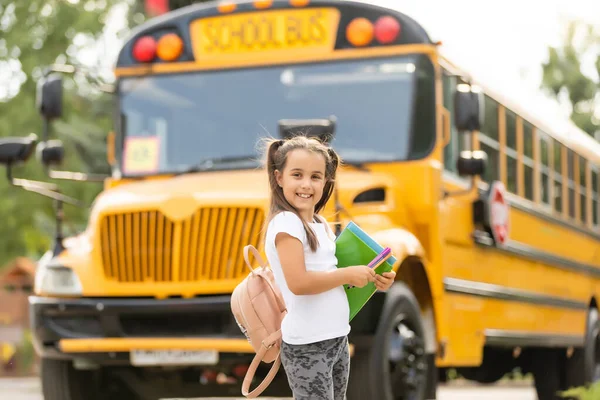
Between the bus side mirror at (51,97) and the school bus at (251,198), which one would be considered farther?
the bus side mirror at (51,97)

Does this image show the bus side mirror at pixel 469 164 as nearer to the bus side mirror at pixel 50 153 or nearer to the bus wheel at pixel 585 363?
the bus side mirror at pixel 50 153

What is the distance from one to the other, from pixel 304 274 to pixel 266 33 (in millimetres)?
3938

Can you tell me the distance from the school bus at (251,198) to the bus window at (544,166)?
3.95ft

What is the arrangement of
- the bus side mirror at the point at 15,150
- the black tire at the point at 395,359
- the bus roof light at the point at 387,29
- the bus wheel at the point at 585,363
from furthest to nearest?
the bus wheel at the point at 585,363 < the bus roof light at the point at 387,29 < the bus side mirror at the point at 15,150 < the black tire at the point at 395,359

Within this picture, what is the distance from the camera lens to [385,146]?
7.57 m

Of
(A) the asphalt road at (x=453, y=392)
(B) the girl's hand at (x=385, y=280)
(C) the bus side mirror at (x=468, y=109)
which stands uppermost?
(C) the bus side mirror at (x=468, y=109)

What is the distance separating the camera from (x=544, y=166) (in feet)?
33.9

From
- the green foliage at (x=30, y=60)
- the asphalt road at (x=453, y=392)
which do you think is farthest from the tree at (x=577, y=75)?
the asphalt road at (x=453, y=392)

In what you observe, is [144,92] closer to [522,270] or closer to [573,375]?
[522,270]

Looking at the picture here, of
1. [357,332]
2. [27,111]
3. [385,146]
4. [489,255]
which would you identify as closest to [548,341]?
[489,255]

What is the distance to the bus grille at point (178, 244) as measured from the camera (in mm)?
6750

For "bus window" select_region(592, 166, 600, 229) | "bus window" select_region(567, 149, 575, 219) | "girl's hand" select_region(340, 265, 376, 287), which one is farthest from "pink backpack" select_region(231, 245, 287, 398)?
"bus window" select_region(592, 166, 600, 229)

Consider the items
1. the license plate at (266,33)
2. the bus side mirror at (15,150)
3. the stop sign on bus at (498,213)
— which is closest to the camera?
the bus side mirror at (15,150)

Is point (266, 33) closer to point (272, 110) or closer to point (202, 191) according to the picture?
point (272, 110)
